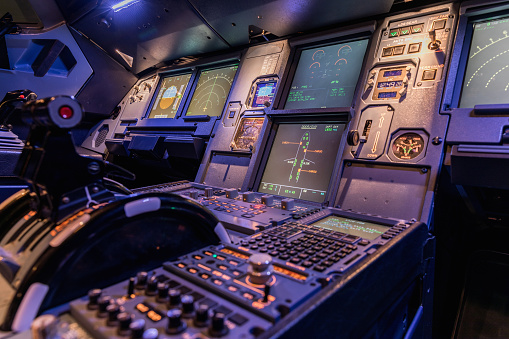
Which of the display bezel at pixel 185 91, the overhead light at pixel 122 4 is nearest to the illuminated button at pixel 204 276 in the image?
the display bezel at pixel 185 91

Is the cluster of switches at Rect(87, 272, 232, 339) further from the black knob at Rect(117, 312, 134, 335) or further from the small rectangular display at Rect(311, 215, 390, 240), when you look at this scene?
the small rectangular display at Rect(311, 215, 390, 240)

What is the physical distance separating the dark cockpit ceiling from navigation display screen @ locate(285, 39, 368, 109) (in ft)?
0.72

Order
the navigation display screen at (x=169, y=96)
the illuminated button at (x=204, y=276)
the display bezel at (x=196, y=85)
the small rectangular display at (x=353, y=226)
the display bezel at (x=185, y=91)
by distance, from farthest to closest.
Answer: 1. the navigation display screen at (x=169, y=96)
2. the display bezel at (x=185, y=91)
3. the display bezel at (x=196, y=85)
4. the small rectangular display at (x=353, y=226)
5. the illuminated button at (x=204, y=276)

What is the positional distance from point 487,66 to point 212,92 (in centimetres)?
237

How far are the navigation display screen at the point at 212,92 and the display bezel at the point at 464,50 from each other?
6.37ft

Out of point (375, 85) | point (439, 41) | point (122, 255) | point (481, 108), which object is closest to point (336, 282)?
point (122, 255)

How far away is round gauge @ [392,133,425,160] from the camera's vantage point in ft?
5.92

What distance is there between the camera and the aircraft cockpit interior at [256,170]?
2.38 ft

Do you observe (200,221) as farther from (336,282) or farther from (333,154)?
(333,154)

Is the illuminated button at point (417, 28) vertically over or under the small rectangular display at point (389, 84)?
over

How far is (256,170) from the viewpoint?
91.6 inches

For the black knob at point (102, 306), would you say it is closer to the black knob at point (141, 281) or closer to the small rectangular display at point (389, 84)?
the black knob at point (141, 281)

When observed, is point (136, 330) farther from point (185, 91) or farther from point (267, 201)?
point (185, 91)

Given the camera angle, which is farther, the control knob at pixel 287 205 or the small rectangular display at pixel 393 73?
the small rectangular display at pixel 393 73
